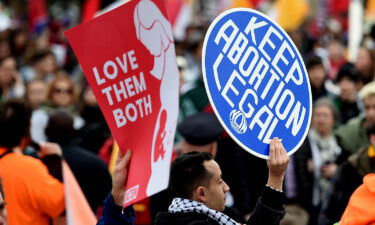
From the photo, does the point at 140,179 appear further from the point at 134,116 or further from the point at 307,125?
the point at 307,125

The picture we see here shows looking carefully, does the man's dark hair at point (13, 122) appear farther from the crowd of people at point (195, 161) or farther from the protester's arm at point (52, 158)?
the protester's arm at point (52, 158)

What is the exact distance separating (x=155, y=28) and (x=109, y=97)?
1.22 ft

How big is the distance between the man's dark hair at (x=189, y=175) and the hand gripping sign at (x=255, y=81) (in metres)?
0.60

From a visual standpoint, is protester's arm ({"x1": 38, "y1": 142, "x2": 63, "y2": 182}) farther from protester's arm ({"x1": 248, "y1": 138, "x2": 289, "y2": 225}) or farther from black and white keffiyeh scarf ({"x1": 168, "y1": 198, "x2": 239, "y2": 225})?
protester's arm ({"x1": 248, "y1": 138, "x2": 289, "y2": 225})

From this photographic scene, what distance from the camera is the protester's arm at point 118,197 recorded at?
4430 millimetres

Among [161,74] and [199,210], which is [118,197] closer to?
[199,210]

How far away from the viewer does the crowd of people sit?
181 inches

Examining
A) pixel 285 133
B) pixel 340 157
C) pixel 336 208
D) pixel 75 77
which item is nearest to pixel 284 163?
pixel 285 133

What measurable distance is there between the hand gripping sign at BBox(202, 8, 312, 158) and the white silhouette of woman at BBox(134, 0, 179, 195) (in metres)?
0.26

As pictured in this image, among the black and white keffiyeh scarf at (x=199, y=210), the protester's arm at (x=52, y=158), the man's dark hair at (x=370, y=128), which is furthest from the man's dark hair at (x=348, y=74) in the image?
the black and white keffiyeh scarf at (x=199, y=210)

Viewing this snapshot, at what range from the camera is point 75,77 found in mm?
16016

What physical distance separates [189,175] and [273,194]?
0.66 m

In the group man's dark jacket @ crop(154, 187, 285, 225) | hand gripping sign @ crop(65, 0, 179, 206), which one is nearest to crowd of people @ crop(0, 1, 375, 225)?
man's dark jacket @ crop(154, 187, 285, 225)

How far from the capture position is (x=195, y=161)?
186 inches
